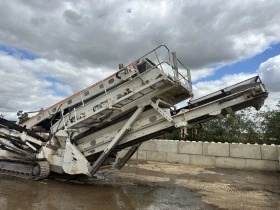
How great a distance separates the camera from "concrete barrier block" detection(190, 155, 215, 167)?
1343cm

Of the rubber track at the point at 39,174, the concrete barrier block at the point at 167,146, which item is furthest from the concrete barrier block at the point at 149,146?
the rubber track at the point at 39,174

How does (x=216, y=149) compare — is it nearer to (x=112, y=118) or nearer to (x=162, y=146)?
(x=162, y=146)

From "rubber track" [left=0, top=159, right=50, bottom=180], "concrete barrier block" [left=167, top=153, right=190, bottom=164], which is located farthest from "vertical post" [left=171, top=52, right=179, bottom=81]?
"concrete barrier block" [left=167, top=153, right=190, bottom=164]

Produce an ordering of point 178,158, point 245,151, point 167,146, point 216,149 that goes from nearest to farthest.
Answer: point 245,151, point 216,149, point 178,158, point 167,146

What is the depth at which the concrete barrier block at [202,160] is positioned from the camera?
44.1ft

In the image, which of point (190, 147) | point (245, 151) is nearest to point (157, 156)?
point (190, 147)

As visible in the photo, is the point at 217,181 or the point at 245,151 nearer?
the point at 217,181

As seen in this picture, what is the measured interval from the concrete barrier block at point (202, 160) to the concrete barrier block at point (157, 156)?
4.37ft

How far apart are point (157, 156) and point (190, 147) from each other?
1706mm

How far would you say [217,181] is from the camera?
10195mm

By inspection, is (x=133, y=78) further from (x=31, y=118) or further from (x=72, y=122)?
(x=31, y=118)

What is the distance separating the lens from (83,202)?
277 inches

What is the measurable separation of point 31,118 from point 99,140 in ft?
9.66

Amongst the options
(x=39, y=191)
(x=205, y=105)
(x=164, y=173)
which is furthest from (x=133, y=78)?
(x=164, y=173)
